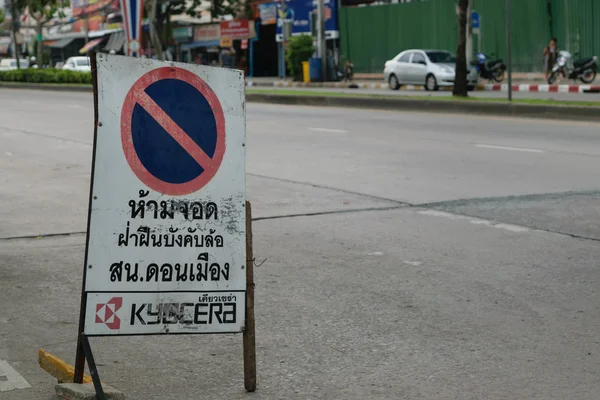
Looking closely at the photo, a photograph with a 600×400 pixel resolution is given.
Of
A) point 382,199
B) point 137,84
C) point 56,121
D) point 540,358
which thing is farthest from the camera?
point 56,121

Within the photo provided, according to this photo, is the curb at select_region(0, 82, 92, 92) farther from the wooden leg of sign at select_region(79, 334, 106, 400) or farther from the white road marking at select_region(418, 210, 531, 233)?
the wooden leg of sign at select_region(79, 334, 106, 400)

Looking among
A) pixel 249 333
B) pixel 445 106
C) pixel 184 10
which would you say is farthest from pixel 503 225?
pixel 184 10

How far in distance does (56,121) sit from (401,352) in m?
17.6

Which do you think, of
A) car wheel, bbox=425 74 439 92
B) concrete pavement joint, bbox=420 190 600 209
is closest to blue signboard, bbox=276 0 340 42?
car wheel, bbox=425 74 439 92

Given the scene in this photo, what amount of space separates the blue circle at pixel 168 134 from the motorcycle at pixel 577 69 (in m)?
30.2

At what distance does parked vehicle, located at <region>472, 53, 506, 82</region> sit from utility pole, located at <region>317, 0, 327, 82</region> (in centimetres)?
693

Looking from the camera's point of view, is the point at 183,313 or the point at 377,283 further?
the point at 377,283

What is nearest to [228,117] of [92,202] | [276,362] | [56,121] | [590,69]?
[92,202]

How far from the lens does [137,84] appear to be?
14.3 ft

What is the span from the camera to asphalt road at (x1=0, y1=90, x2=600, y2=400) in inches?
188

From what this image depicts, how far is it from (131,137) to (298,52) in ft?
137

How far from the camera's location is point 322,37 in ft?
138

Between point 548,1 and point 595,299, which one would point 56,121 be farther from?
point 548,1

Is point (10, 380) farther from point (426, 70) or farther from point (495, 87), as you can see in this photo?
point (426, 70)
